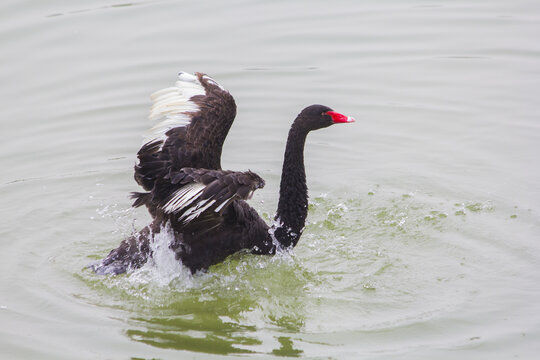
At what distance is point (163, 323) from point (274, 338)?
79cm

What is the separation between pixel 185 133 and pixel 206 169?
2.13 feet

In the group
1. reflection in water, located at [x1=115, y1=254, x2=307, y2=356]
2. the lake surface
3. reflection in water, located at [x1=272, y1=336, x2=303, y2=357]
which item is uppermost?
the lake surface

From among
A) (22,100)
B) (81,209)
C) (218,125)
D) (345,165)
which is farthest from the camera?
(22,100)

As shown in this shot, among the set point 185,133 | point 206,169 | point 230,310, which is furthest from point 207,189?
point 185,133

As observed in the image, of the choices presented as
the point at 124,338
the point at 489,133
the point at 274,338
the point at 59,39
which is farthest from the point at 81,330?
the point at 59,39

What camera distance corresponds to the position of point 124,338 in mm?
5145

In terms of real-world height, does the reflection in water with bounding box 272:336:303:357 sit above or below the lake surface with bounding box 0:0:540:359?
below

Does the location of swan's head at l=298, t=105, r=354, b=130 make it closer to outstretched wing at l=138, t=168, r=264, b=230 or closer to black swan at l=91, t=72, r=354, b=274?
black swan at l=91, t=72, r=354, b=274

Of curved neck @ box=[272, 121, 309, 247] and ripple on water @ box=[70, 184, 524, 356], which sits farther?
curved neck @ box=[272, 121, 309, 247]

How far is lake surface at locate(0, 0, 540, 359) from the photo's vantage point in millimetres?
5246

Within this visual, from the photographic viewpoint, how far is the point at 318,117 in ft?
20.2

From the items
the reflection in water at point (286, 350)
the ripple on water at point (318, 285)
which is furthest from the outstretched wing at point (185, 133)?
the reflection in water at point (286, 350)

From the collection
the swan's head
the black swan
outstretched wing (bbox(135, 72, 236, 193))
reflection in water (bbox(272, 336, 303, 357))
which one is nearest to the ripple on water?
reflection in water (bbox(272, 336, 303, 357))

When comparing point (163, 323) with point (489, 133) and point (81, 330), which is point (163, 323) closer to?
point (81, 330)
